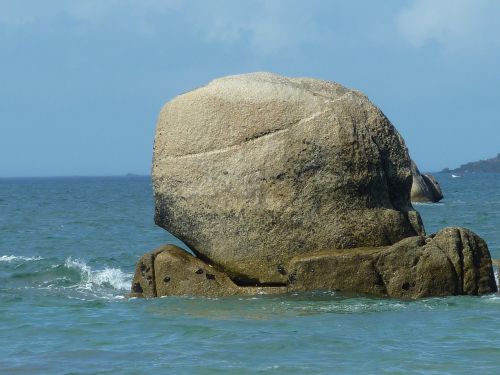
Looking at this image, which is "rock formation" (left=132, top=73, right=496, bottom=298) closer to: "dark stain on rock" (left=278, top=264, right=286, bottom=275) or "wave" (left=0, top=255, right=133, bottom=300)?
"dark stain on rock" (left=278, top=264, right=286, bottom=275)

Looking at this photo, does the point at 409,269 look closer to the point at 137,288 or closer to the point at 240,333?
the point at 240,333

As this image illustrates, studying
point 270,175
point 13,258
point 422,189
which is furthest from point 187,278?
point 422,189

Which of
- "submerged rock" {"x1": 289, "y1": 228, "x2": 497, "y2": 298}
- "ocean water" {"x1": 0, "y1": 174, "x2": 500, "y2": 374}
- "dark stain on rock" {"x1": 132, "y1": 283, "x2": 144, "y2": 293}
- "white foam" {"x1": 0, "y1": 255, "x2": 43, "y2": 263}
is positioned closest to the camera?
"ocean water" {"x1": 0, "y1": 174, "x2": 500, "y2": 374}

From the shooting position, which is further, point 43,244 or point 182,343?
point 43,244

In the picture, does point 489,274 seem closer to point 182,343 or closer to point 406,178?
point 406,178

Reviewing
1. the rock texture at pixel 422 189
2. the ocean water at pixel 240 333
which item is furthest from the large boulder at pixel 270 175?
the rock texture at pixel 422 189

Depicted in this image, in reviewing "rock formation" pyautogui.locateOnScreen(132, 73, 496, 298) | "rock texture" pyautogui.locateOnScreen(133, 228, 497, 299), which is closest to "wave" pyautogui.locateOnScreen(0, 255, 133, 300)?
"rock formation" pyautogui.locateOnScreen(132, 73, 496, 298)

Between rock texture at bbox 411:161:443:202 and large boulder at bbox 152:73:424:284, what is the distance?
3279cm

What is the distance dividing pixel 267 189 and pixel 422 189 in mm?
35265

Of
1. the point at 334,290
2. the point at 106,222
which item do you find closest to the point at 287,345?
the point at 334,290

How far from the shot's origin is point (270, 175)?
1495cm

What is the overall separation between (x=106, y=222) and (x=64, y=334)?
2536 cm

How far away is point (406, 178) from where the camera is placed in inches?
632

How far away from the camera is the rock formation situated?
15.0 metres
